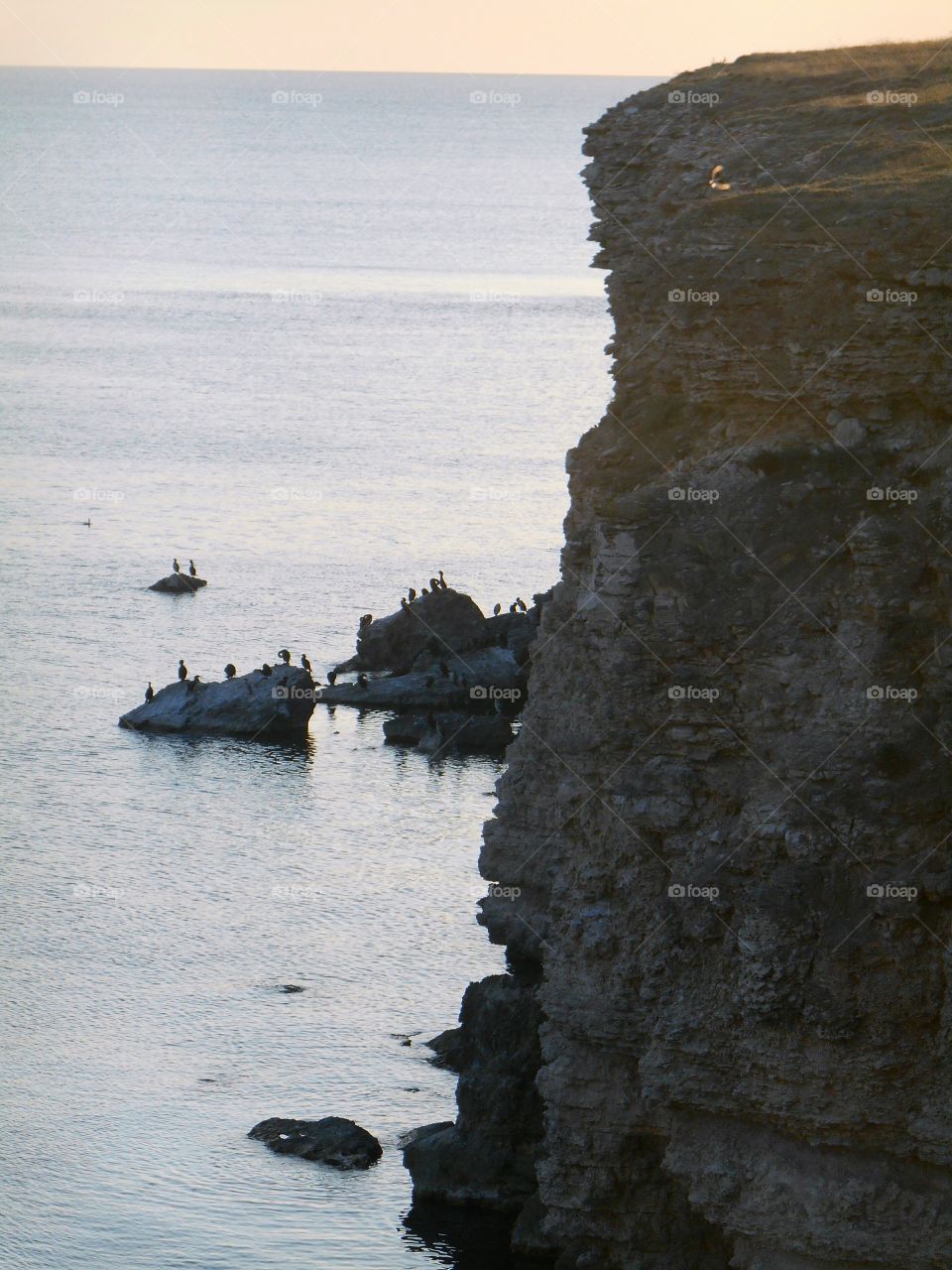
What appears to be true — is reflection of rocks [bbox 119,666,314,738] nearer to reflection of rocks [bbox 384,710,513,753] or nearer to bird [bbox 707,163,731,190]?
reflection of rocks [bbox 384,710,513,753]

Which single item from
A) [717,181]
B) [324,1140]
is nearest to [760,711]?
[717,181]

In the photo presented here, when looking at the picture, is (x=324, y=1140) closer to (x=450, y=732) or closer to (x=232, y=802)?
(x=232, y=802)

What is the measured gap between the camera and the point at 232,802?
2805 inches

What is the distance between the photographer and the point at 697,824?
113 feet

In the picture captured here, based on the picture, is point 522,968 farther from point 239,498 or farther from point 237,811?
point 239,498

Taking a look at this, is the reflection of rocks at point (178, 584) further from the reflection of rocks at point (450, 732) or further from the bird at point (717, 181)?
the bird at point (717, 181)

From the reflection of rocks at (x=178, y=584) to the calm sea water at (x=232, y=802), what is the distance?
77cm

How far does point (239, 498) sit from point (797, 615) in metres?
83.8

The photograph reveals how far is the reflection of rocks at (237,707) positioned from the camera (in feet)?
255

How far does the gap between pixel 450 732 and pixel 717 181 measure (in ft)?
136

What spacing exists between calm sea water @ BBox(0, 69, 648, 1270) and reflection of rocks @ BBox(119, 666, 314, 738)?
3.70 feet

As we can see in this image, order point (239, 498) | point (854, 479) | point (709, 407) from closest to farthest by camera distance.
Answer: point (854, 479)
point (709, 407)
point (239, 498)

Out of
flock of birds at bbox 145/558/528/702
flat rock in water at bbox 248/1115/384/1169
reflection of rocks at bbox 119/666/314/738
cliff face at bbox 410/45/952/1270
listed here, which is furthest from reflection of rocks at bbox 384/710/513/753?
cliff face at bbox 410/45/952/1270

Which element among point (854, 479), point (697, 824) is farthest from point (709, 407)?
point (697, 824)
